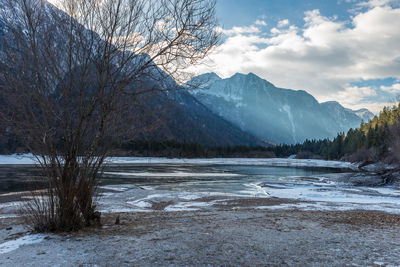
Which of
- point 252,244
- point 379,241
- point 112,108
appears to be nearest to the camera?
point 252,244

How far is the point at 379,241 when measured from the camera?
7.64 m

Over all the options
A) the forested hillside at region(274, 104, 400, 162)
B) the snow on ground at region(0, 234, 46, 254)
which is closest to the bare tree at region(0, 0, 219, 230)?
the snow on ground at region(0, 234, 46, 254)

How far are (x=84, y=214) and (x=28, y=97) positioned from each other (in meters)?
3.61

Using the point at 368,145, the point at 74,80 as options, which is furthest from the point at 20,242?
the point at 368,145

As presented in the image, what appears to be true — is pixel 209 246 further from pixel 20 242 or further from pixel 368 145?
pixel 368 145

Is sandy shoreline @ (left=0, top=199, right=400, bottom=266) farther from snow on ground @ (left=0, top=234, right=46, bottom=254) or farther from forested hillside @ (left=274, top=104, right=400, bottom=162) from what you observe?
forested hillside @ (left=274, top=104, right=400, bottom=162)

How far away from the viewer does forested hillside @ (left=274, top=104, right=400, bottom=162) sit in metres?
71.4

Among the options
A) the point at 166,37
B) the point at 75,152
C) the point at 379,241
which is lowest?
the point at 379,241

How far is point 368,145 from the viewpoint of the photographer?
301ft

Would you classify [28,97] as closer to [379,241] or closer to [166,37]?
[166,37]

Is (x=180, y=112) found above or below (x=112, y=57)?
below

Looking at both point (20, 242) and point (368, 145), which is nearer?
point (20, 242)

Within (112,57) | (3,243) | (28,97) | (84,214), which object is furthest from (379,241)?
(28,97)

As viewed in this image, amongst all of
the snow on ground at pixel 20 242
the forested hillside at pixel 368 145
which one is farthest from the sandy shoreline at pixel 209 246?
the forested hillside at pixel 368 145
